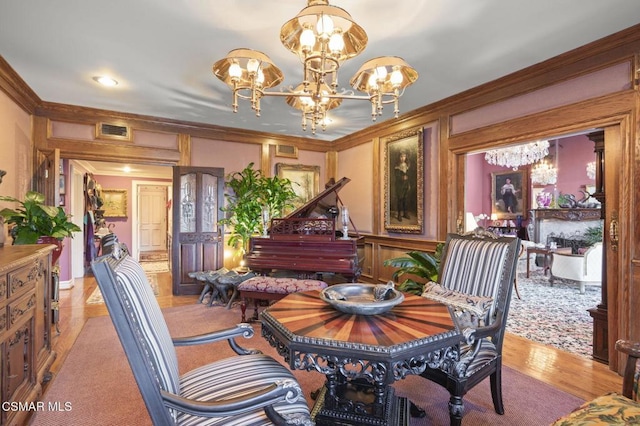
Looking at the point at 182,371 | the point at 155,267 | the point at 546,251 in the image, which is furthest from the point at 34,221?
the point at 546,251

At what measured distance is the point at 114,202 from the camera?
349 inches

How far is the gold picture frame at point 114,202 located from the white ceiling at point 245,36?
223 inches

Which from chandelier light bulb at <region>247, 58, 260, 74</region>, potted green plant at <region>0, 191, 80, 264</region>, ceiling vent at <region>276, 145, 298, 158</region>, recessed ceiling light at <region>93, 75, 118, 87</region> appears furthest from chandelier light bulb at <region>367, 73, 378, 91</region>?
ceiling vent at <region>276, 145, 298, 158</region>

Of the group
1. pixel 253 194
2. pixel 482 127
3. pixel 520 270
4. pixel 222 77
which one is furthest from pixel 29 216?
pixel 520 270

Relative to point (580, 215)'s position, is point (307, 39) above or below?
above

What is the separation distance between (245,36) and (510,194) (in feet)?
26.0

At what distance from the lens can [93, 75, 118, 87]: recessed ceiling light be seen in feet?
11.2

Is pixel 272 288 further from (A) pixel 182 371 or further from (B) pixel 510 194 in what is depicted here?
(B) pixel 510 194

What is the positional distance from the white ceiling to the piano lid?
1.36 meters

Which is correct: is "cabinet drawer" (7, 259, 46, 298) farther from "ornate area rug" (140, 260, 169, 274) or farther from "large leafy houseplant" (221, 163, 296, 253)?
"ornate area rug" (140, 260, 169, 274)

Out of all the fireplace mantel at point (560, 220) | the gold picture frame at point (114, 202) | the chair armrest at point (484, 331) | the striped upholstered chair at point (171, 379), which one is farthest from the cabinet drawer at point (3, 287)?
the fireplace mantel at point (560, 220)

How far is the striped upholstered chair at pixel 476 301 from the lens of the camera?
1.66m

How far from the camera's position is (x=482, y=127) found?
3658 mm

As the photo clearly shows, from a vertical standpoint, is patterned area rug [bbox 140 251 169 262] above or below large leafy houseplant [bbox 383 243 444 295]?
below
